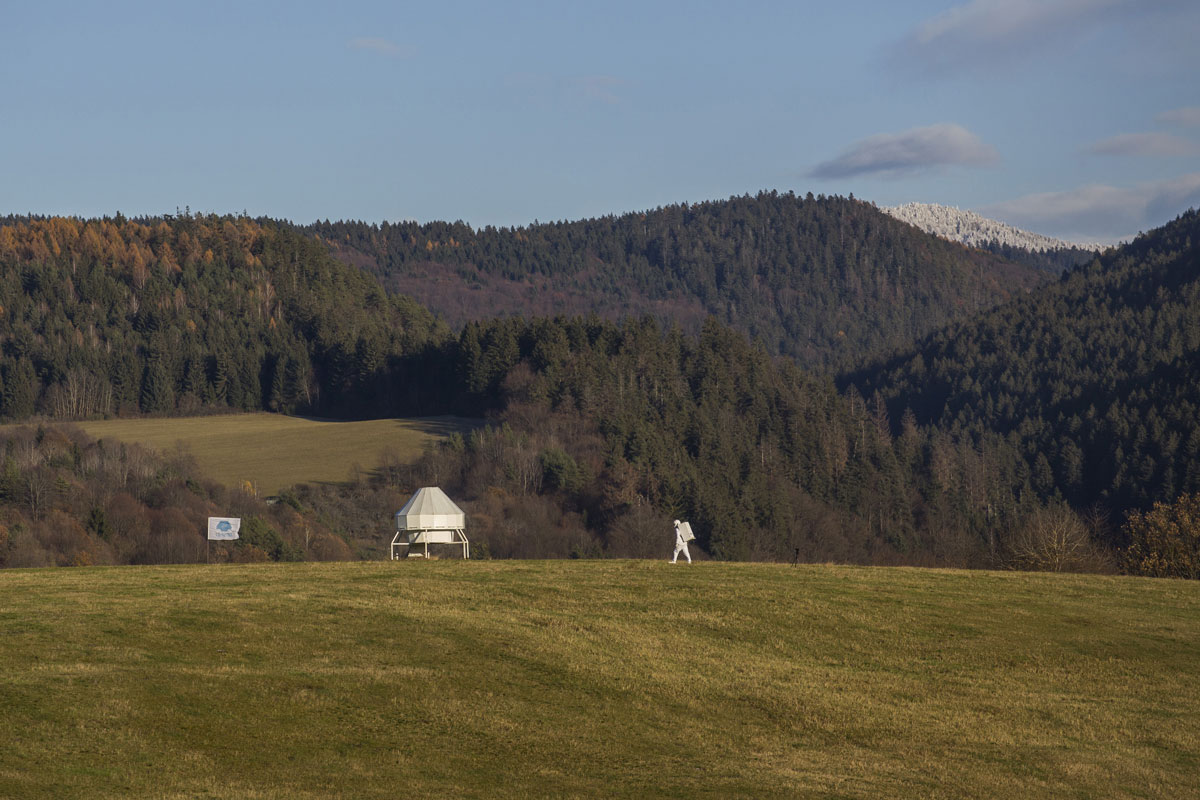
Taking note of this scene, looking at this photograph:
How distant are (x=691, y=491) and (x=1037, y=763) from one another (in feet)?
406

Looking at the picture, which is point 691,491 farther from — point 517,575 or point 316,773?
point 316,773

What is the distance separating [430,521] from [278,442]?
113 meters

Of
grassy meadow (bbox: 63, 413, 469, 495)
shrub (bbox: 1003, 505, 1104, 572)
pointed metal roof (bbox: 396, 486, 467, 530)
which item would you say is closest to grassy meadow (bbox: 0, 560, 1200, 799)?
pointed metal roof (bbox: 396, 486, 467, 530)

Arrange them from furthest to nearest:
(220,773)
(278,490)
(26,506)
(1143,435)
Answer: (1143,435), (278,490), (26,506), (220,773)

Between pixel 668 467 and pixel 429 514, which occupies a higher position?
pixel 668 467

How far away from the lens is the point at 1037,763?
2270 centimetres

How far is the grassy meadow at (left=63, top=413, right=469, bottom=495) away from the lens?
5384 inches

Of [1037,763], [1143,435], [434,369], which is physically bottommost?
[1037,763]

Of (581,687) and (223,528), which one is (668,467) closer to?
(223,528)

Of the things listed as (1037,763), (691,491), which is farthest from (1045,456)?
(1037,763)

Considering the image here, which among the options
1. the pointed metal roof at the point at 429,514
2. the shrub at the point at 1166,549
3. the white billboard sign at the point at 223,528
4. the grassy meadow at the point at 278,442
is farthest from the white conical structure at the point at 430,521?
the grassy meadow at the point at 278,442

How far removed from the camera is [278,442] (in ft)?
511

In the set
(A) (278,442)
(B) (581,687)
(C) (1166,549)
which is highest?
(A) (278,442)

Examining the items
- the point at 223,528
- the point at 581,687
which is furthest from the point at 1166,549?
the point at 581,687
